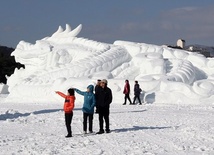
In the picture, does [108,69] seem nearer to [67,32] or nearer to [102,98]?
[67,32]

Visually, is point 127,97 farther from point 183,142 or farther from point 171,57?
point 183,142

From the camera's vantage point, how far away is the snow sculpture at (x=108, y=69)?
65.9 feet

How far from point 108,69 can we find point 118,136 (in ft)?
46.2

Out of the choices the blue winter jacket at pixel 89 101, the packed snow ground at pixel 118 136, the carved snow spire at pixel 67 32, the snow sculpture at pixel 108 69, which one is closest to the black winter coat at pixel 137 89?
the snow sculpture at pixel 108 69

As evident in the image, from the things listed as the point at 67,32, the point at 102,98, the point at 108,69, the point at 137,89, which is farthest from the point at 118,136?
the point at 67,32

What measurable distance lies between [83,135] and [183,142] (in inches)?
94.5

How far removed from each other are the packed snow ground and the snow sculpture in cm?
547

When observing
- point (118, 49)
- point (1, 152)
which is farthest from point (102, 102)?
point (118, 49)

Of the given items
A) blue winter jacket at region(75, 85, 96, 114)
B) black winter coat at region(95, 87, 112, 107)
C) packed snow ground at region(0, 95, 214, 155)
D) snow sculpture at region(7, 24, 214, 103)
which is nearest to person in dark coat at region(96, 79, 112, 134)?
black winter coat at region(95, 87, 112, 107)

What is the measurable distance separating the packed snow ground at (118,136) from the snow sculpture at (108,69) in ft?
17.9

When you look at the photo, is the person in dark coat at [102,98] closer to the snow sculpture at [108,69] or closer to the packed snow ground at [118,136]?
the packed snow ground at [118,136]

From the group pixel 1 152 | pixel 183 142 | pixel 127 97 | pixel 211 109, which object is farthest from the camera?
pixel 127 97

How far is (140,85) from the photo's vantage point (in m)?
20.5

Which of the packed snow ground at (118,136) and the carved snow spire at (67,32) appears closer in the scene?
the packed snow ground at (118,136)
